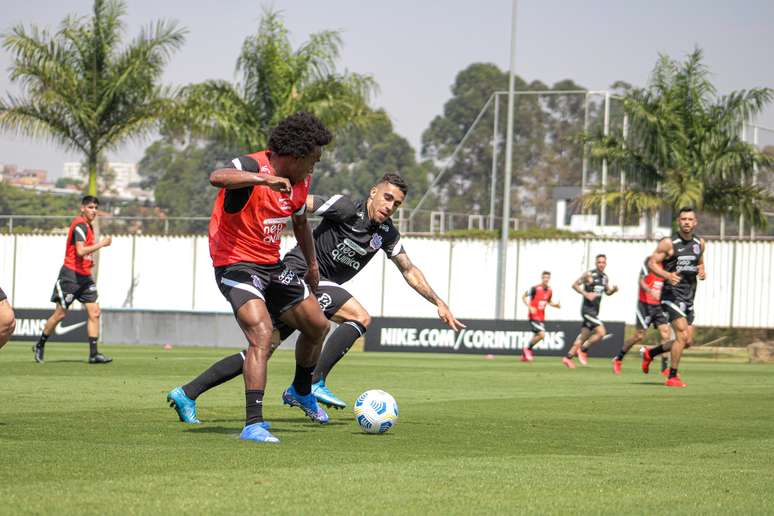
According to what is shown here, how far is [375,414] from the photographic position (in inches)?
340

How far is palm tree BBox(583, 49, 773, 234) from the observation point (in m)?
35.1

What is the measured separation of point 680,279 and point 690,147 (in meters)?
20.2

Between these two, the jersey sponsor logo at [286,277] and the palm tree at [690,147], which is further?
the palm tree at [690,147]

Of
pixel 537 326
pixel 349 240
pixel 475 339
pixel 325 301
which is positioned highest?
pixel 349 240

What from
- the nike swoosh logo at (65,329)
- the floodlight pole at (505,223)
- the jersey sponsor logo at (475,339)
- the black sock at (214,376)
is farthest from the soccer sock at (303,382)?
the floodlight pole at (505,223)

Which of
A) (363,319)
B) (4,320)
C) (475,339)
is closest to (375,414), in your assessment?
(363,319)

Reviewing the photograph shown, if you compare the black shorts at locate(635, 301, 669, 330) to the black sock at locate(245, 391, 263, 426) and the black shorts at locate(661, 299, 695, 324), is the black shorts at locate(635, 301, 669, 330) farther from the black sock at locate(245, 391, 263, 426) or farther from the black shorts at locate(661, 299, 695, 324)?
the black sock at locate(245, 391, 263, 426)

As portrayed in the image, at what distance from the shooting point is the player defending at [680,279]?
1647 cm

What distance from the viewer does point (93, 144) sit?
33.6m

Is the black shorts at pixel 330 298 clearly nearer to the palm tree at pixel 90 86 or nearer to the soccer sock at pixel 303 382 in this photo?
the soccer sock at pixel 303 382

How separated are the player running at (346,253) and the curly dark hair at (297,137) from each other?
2.01 meters

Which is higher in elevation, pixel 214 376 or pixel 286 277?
pixel 286 277

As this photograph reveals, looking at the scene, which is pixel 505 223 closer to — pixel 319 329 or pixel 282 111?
pixel 282 111

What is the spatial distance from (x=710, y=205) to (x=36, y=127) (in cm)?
1963
